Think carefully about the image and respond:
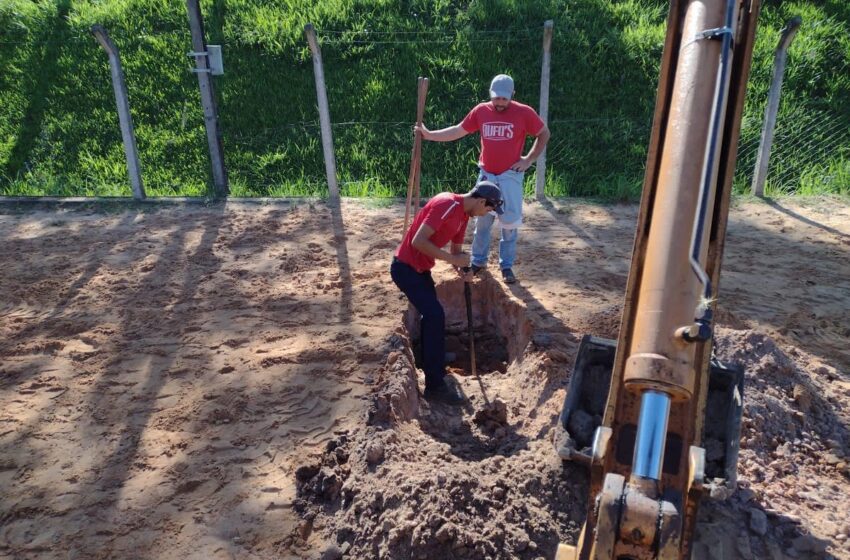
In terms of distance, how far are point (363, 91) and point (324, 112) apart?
2.39m

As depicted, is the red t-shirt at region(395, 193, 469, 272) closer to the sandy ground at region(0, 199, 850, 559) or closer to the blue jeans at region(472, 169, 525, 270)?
the sandy ground at region(0, 199, 850, 559)

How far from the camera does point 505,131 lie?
568 centimetres

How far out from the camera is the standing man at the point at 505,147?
18.6 feet

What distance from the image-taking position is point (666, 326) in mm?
1911

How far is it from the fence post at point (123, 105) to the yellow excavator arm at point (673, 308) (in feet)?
25.1

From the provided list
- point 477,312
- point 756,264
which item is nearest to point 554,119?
point 756,264

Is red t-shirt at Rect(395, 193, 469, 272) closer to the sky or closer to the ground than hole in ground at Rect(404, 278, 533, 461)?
closer to the sky

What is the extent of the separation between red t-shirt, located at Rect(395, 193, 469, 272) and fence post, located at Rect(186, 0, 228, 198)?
494cm

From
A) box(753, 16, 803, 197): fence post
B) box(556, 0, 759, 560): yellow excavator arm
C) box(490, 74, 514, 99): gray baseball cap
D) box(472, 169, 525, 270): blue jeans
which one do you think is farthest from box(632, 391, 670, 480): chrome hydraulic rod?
box(753, 16, 803, 197): fence post

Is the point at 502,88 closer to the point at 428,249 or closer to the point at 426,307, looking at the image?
the point at 428,249

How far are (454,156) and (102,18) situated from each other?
6.88 meters

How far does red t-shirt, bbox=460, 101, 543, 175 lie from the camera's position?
568 centimetres

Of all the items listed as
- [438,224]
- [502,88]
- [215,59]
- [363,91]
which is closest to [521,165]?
[502,88]

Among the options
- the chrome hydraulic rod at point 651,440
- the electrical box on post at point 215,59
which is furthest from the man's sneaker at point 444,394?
the electrical box on post at point 215,59
